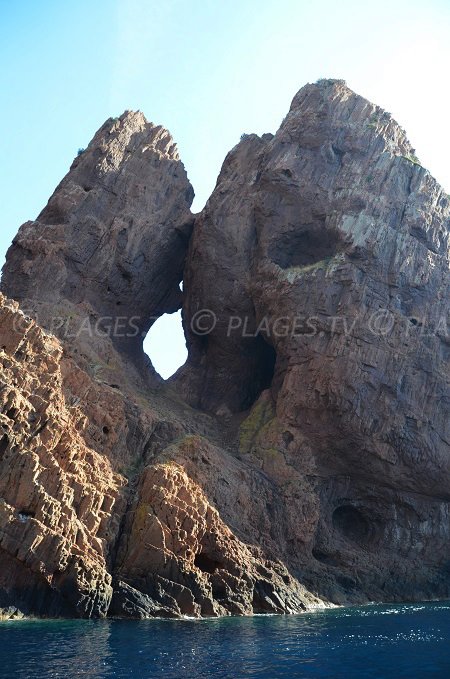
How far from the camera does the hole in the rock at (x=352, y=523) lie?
50312 millimetres

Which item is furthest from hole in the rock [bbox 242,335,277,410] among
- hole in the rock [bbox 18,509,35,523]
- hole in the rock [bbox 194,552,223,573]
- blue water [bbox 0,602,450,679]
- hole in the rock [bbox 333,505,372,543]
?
hole in the rock [bbox 18,509,35,523]

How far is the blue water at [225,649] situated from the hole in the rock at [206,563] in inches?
144

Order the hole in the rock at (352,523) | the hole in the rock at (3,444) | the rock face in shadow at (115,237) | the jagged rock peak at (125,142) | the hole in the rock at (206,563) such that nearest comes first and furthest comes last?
the hole in the rock at (3,444), the hole in the rock at (206,563), the rock face in shadow at (115,237), the hole in the rock at (352,523), the jagged rock peak at (125,142)

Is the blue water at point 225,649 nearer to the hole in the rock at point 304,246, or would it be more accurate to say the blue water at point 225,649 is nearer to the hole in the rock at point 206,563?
the hole in the rock at point 206,563

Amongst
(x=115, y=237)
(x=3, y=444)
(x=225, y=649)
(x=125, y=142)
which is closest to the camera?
(x=225, y=649)

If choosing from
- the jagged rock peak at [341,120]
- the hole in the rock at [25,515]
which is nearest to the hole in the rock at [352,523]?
the hole in the rock at [25,515]

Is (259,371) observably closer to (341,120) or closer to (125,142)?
(341,120)

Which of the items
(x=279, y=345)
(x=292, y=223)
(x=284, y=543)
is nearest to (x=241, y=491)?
(x=284, y=543)

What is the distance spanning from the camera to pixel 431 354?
162 feet

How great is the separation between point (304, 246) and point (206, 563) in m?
26.0

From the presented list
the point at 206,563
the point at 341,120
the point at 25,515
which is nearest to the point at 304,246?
the point at 341,120

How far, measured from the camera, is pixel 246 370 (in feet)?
188

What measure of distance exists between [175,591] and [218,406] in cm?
2305

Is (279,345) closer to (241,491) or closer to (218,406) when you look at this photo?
(218,406)
